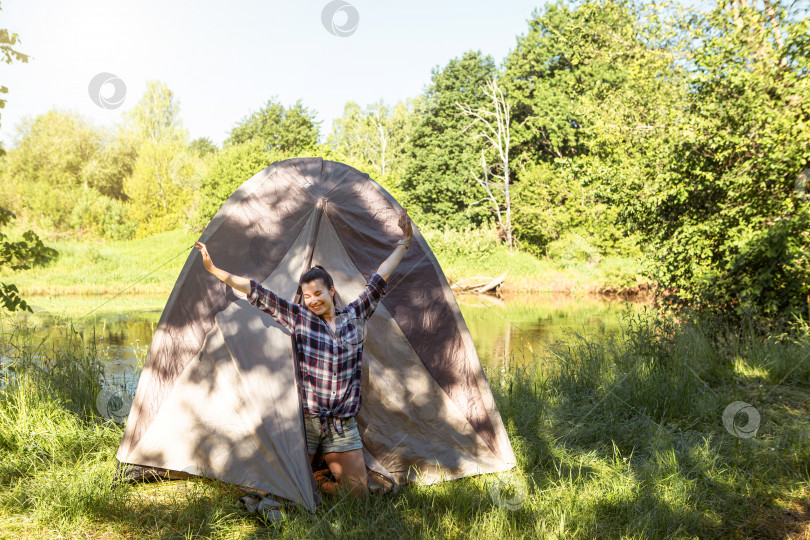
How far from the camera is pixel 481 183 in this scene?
2678cm

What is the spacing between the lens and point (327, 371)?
3.29m

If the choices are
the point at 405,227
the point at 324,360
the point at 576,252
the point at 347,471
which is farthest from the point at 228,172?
the point at 347,471

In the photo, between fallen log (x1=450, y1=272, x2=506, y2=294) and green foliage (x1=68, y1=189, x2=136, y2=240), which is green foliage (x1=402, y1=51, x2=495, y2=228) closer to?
fallen log (x1=450, y1=272, x2=506, y2=294)

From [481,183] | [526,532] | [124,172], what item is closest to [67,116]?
[124,172]

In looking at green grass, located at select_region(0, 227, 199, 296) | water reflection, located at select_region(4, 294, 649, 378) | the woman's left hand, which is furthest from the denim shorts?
green grass, located at select_region(0, 227, 199, 296)

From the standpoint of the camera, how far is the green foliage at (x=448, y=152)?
2905cm

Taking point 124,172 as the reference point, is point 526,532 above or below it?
below

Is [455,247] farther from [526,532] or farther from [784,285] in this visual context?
[526,532]

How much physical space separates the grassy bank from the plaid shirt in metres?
0.50

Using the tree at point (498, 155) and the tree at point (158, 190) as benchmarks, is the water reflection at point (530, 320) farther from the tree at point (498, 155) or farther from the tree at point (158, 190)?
the tree at point (158, 190)

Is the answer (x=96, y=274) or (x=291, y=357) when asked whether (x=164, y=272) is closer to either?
(x=96, y=274)

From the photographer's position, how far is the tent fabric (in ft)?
11.3

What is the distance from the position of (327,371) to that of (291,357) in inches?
8.9

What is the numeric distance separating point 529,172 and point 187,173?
2046 centimetres
